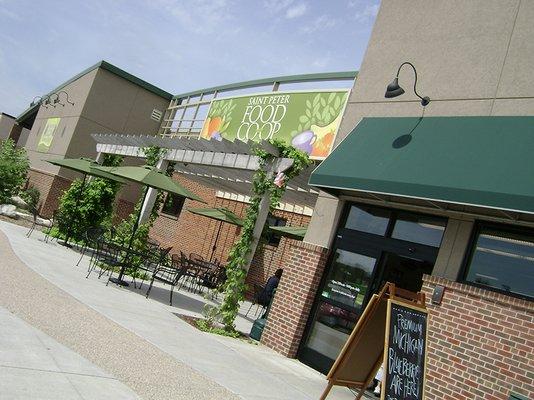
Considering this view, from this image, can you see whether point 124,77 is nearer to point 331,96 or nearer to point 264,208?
point 331,96

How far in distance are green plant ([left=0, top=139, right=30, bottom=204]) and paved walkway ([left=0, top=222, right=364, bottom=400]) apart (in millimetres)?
12507

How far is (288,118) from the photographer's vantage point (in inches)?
609

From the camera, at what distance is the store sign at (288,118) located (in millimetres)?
14219

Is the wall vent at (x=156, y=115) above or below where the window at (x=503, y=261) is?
above

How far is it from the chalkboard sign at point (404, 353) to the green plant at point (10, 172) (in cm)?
2007

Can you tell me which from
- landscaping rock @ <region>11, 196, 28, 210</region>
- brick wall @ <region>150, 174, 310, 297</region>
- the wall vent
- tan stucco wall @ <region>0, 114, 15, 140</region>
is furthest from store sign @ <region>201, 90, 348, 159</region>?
tan stucco wall @ <region>0, 114, 15, 140</region>

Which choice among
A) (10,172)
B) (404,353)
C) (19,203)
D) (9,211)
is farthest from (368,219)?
(10,172)

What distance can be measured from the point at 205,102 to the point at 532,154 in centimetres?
1740

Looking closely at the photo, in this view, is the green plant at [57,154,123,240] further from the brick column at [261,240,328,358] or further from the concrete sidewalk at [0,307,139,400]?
the concrete sidewalk at [0,307,139,400]

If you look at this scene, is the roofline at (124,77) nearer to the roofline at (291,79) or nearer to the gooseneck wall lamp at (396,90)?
the roofline at (291,79)

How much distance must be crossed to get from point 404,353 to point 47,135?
82.8ft

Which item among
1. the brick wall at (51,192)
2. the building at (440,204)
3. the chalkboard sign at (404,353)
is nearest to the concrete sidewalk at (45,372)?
the chalkboard sign at (404,353)

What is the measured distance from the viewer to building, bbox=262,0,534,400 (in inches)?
251

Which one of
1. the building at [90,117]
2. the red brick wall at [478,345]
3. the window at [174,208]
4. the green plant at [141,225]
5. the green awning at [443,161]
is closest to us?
the red brick wall at [478,345]
